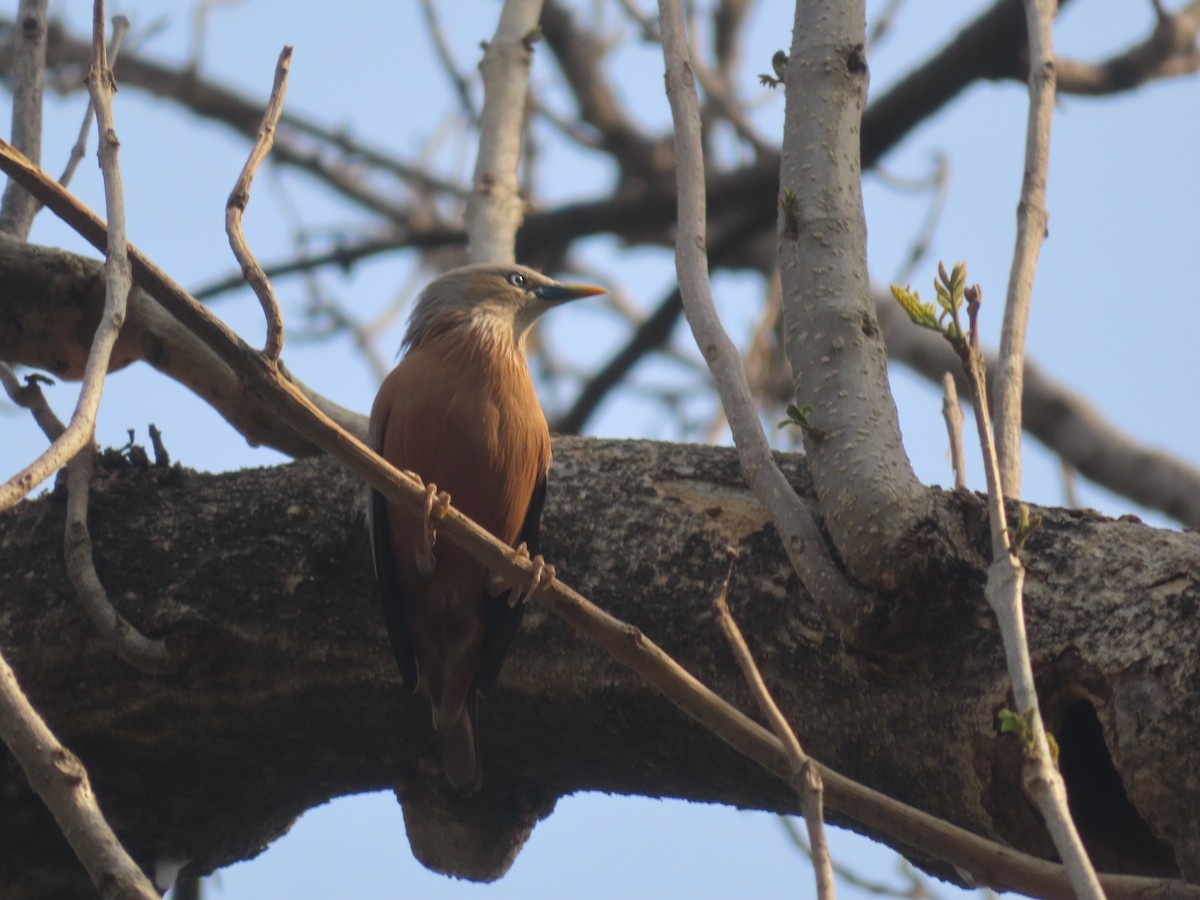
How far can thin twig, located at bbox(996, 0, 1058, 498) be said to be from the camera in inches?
105

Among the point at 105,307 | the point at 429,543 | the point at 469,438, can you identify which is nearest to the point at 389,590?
the point at 429,543

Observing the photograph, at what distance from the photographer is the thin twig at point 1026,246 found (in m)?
2.67

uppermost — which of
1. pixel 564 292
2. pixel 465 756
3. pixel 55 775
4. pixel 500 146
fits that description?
pixel 500 146

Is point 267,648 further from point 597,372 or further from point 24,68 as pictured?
A: point 597,372

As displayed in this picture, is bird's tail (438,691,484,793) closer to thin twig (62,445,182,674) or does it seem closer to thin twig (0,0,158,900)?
thin twig (62,445,182,674)

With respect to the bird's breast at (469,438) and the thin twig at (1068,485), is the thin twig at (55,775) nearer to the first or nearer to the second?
the bird's breast at (469,438)

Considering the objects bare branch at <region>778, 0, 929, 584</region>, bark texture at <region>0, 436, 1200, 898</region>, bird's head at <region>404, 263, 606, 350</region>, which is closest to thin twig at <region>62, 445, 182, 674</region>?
bark texture at <region>0, 436, 1200, 898</region>

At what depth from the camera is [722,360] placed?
9.29 ft

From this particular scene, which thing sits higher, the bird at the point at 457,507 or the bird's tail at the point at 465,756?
the bird at the point at 457,507

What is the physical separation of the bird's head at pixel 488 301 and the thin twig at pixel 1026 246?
1881mm

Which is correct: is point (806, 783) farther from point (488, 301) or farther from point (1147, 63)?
point (1147, 63)

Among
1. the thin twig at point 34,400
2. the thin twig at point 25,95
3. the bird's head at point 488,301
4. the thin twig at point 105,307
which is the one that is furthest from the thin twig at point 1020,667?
the thin twig at point 25,95

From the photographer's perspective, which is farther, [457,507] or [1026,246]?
[457,507]

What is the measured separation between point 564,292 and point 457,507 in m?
1.30
